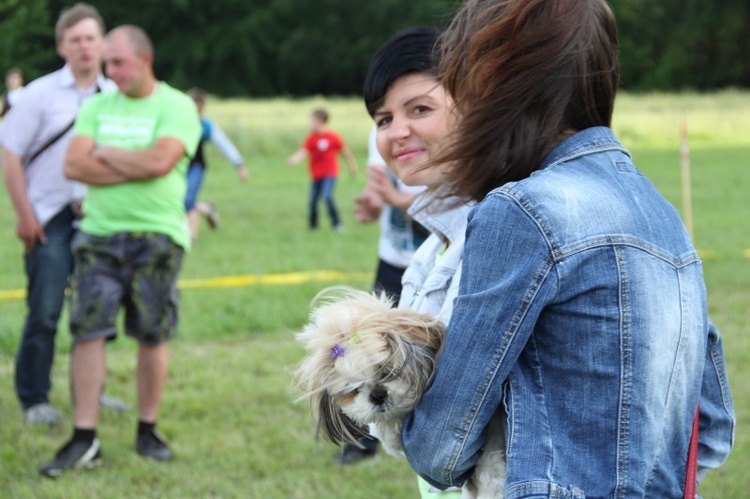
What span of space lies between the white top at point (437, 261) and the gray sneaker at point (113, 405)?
402 centimetres

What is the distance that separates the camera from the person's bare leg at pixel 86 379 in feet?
16.8

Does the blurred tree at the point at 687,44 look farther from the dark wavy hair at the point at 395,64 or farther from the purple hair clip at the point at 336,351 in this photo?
the purple hair clip at the point at 336,351

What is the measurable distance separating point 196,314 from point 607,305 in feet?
23.6

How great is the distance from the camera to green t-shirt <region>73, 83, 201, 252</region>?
16.8 feet

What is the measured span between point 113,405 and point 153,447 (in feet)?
3.06

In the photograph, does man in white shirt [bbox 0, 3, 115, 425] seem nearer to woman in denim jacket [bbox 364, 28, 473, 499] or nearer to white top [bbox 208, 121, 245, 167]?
woman in denim jacket [bbox 364, 28, 473, 499]

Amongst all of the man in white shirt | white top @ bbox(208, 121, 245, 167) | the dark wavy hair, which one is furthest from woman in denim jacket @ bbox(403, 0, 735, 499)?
white top @ bbox(208, 121, 245, 167)

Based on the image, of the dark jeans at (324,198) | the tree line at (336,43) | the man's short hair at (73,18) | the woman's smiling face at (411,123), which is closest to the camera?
the woman's smiling face at (411,123)

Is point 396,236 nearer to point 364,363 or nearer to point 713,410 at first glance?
point 713,410

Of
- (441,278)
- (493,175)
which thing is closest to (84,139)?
(441,278)

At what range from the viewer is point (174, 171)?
17.4ft

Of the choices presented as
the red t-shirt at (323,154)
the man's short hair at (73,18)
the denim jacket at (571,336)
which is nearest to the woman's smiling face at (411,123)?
the denim jacket at (571,336)

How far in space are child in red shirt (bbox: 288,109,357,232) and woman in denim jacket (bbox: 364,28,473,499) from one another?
11441mm

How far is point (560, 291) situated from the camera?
161cm
